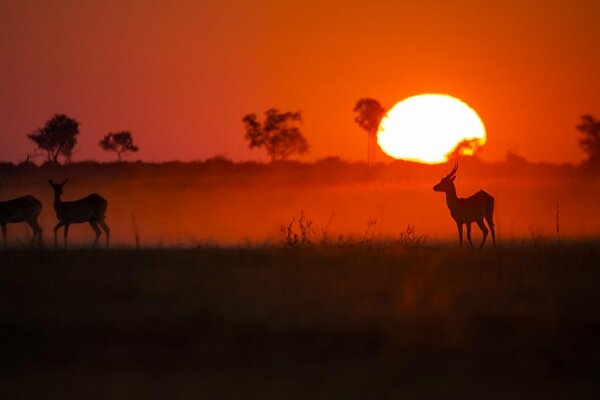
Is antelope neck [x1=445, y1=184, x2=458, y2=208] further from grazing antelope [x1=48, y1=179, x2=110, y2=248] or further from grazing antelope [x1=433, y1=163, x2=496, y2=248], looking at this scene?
grazing antelope [x1=48, y1=179, x2=110, y2=248]

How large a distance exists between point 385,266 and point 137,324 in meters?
4.65

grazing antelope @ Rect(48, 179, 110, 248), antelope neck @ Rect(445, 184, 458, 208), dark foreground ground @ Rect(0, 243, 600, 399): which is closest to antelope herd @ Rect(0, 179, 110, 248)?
grazing antelope @ Rect(48, 179, 110, 248)

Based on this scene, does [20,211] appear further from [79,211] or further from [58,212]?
[79,211]

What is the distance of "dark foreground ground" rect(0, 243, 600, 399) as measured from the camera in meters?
9.41

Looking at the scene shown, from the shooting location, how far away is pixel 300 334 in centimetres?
1047

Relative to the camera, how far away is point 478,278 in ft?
43.9

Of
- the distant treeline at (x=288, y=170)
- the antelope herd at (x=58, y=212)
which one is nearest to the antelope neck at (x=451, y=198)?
the antelope herd at (x=58, y=212)

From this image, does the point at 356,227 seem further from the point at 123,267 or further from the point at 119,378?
the point at 119,378

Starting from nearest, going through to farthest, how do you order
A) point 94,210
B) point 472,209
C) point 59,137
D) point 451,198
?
1. point 472,209
2. point 451,198
3. point 94,210
4. point 59,137

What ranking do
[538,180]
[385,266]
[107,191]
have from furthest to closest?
[538,180]
[107,191]
[385,266]

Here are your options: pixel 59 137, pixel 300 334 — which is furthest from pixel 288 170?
pixel 300 334

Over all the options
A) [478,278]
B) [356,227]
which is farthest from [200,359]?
[356,227]

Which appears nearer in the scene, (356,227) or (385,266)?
(385,266)

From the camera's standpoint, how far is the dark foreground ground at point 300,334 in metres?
9.41
